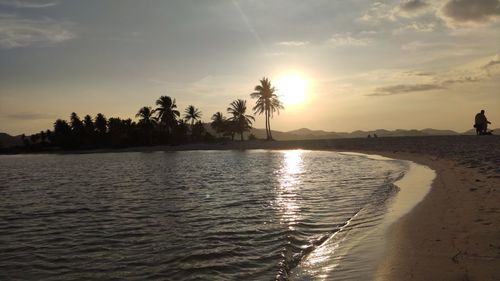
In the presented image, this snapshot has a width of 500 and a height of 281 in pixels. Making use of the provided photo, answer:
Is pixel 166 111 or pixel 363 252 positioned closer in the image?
pixel 363 252

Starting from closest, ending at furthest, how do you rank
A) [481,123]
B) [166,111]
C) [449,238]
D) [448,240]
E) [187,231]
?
[448,240], [449,238], [187,231], [481,123], [166,111]

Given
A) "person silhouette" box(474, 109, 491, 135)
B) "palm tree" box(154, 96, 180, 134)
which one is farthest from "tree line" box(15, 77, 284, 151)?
"person silhouette" box(474, 109, 491, 135)

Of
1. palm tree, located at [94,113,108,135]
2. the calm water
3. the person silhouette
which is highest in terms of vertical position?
palm tree, located at [94,113,108,135]

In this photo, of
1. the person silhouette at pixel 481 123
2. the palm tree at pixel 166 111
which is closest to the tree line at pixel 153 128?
the palm tree at pixel 166 111

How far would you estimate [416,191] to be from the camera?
16.8 m

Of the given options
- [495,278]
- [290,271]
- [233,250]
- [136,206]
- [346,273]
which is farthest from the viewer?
[136,206]

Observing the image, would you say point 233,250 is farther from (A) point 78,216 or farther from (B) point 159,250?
(A) point 78,216

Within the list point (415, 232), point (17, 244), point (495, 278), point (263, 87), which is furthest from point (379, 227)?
point (263, 87)

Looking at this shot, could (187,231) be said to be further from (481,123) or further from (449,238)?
(481,123)

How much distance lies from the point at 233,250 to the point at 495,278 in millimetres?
5352

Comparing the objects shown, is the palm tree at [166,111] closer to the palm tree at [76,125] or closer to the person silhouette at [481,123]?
the palm tree at [76,125]

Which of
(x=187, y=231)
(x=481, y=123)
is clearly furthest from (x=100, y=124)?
(x=187, y=231)

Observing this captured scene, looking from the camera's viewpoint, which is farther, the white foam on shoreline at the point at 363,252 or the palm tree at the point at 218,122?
the palm tree at the point at 218,122

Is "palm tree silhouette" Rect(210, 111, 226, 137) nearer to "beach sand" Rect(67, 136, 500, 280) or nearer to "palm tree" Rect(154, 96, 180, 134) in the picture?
"palm tree" Rect(154, 96, 180, 134)
